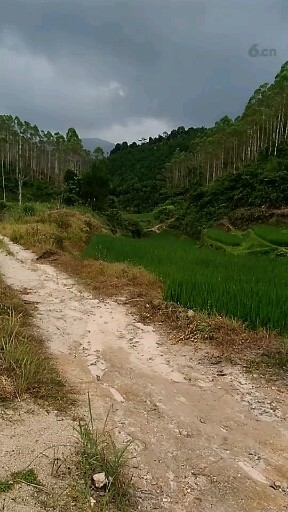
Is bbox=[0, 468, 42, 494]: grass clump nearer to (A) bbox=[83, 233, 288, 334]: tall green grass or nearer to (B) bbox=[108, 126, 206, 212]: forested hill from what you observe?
(A) bbox=[83, 233, 288, 334]: tall green grass

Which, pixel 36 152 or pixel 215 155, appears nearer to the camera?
pixel 215 155

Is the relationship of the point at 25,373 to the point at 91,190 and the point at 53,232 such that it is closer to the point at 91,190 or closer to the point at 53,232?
the point at 53,232

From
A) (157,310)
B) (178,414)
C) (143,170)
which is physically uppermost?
(143,170)

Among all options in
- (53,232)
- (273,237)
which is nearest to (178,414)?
(53,232)

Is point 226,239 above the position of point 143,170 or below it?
below

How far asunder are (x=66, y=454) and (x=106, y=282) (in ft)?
20.6

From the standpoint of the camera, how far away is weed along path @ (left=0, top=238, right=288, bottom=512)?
2.93 metres

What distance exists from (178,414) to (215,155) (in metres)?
47.5

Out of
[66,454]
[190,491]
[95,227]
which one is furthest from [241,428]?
[95,227]

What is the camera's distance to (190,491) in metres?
2.90

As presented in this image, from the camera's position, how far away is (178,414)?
398 cm

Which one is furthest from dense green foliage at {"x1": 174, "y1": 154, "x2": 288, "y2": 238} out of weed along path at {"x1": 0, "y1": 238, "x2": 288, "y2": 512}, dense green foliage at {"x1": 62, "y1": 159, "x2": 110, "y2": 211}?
weed along path at {"x1": 0, "y1": 238, "x2": 288, "y2": 512}

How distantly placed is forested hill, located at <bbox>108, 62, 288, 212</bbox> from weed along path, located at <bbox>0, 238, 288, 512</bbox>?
29.0 metres

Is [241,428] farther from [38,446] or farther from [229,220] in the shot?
[229,220]
